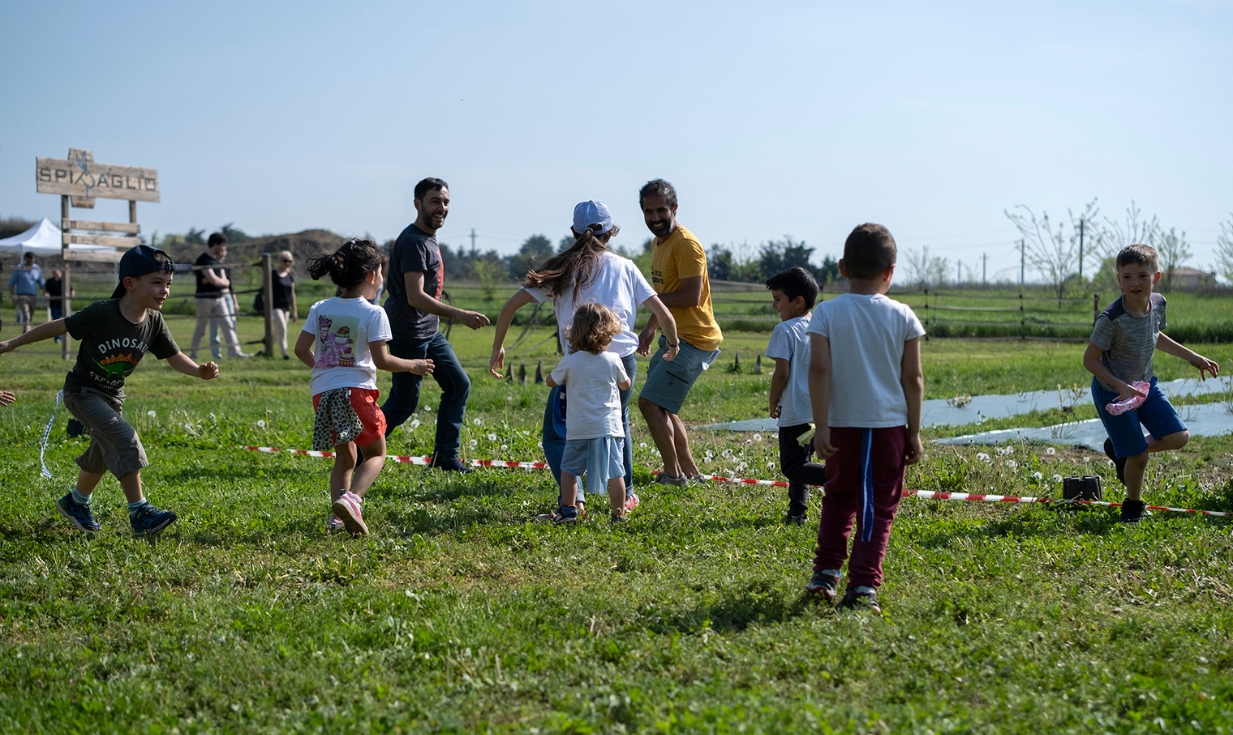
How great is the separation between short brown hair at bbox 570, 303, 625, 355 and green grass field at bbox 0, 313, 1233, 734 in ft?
3.18

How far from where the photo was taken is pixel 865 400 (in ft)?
13.9

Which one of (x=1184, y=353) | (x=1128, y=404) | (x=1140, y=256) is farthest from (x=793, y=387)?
(x=1184, y=353)

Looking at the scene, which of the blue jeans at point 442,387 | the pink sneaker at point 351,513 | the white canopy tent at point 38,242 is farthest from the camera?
the white canopy tent at point 38,242

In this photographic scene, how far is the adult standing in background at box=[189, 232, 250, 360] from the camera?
55.6 feet

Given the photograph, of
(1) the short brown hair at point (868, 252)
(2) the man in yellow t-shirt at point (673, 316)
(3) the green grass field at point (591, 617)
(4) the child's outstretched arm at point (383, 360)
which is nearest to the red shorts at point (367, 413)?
(4) the child's outstretched arm at point (383, 360)

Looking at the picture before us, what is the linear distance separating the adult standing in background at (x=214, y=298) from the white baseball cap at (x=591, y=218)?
12.0m

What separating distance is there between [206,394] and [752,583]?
33.4ft

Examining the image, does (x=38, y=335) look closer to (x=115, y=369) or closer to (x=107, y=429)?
(x=115, y=369)

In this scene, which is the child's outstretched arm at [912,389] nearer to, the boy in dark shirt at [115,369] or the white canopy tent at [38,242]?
the boy in dark shirt at [115,369]

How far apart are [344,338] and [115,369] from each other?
46.8 inches

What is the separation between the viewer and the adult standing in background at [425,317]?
703 cm

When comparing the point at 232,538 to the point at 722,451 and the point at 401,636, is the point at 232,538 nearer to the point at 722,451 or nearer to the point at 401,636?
the point at 401,636

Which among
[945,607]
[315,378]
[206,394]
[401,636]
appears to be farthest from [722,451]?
[206,394]

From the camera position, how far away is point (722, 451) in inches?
339
